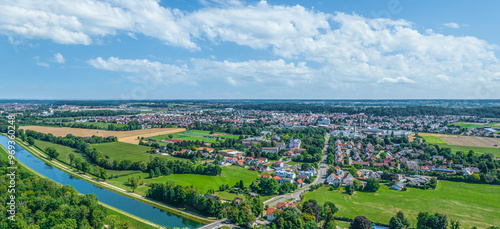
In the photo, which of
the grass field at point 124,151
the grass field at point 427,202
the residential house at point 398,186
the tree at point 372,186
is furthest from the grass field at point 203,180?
the residential house at point 398,186

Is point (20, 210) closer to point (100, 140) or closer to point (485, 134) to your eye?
point (100, 140)

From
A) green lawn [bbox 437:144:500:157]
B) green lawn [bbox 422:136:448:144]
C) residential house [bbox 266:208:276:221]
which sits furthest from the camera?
green lawn [bbox 422:136:448:144]

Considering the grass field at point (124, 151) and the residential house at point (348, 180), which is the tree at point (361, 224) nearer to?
the residential house at point (348, 180)

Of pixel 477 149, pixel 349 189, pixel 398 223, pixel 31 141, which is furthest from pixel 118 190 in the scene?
pixel 477 149

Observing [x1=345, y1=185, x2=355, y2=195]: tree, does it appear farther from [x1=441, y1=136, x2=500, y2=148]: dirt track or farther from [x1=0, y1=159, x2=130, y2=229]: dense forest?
[x1=441, y1=136, x2=500, y2=148]: dirt track

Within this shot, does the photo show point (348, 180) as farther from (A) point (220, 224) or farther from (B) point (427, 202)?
(A) point (220, 224)

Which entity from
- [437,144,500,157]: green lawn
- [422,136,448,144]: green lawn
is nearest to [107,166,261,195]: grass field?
[437,144,500,157]: green lawn
